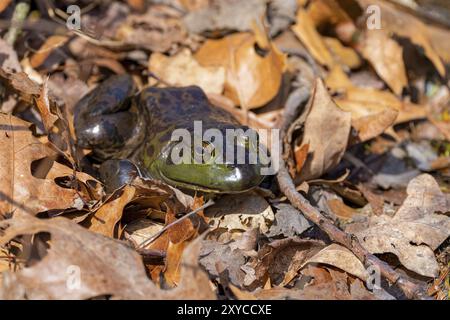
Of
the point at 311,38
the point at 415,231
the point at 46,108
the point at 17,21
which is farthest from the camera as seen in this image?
the point at 311,38

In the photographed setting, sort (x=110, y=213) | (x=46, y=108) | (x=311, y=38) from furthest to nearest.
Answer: (x=311, y=38) → (x=46, y=108) → (x=110, y=213)

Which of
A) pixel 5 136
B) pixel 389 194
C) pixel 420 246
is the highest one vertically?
pixel 5 136

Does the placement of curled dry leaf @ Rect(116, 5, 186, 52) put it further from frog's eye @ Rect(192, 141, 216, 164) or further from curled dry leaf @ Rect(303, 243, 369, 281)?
curled dry leaf @ Rect(303, 243, 369, 281)

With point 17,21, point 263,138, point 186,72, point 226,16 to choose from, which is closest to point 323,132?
point 263,138

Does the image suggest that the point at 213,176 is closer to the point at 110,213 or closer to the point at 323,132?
the point at 110,213

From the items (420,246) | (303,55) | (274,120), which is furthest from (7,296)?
(303,55)

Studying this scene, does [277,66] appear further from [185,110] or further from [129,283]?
[129,283]

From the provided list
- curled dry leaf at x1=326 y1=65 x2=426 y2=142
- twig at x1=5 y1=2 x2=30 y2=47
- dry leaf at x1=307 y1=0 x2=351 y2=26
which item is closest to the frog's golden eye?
curled dry leaf at x1=326 y1=65 x2=426 y2=142
